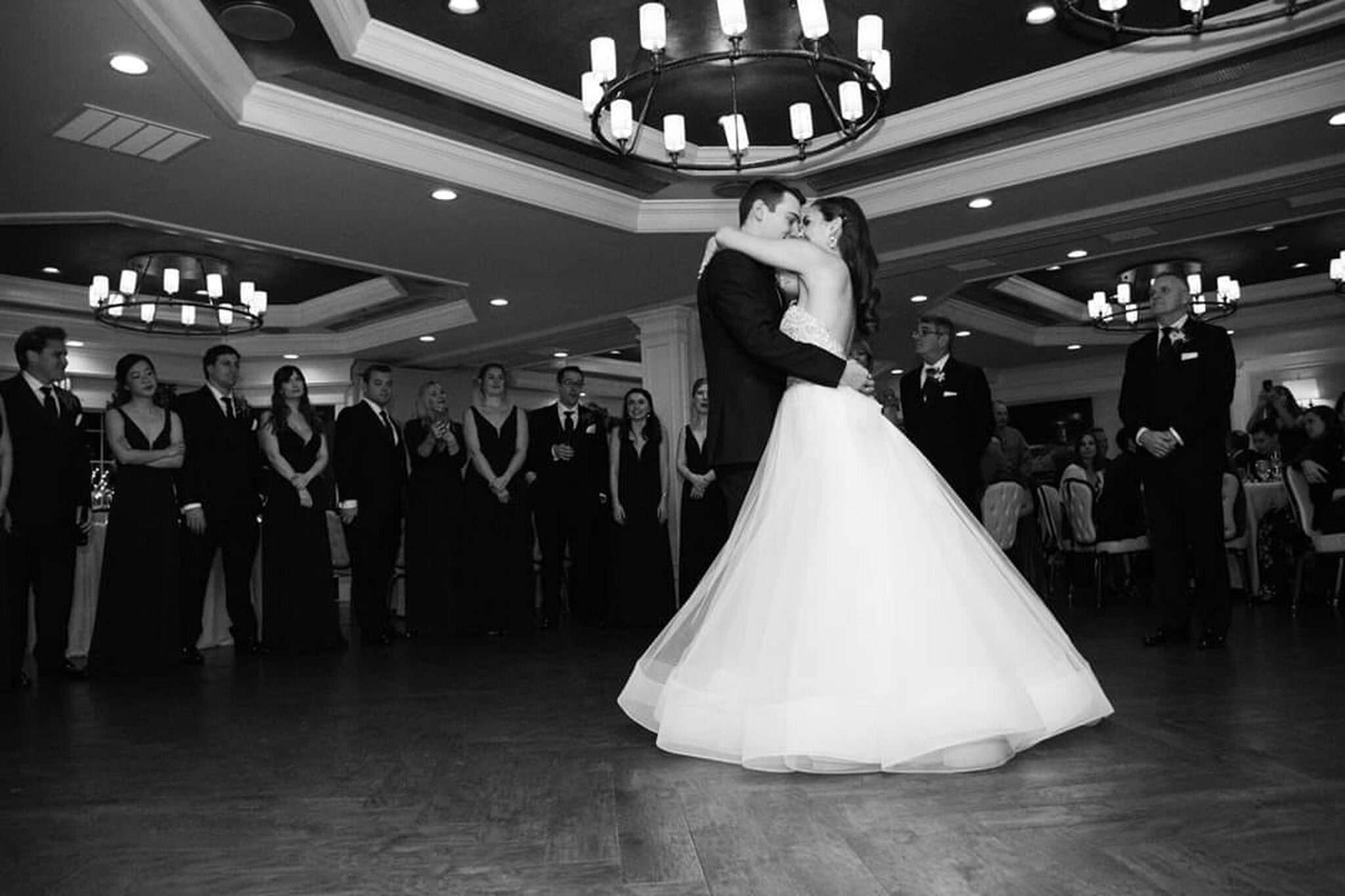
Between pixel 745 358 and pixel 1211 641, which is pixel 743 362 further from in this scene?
pixel 1211 641

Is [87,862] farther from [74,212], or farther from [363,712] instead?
[74,212]

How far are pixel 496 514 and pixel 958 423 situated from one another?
2.97 metres

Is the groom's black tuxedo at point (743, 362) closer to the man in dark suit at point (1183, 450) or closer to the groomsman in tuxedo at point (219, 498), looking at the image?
the man in dark suit at point (1183, 450)

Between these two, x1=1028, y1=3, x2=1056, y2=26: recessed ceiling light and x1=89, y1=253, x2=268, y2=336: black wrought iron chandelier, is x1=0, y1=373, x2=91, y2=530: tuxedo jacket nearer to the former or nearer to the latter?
x1=89, y1=253, x2=268, y2=336: black wrought iron chandelier

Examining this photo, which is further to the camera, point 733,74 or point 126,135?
point 126,135

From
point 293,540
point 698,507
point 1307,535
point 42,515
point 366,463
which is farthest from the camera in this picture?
point 698,507

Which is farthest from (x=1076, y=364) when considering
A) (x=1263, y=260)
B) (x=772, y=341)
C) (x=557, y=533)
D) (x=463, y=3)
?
(x=772, y=341)

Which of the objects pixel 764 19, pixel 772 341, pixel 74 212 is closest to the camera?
pixel 772 341

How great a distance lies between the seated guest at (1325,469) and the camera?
5.84 m

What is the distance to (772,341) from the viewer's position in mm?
2695

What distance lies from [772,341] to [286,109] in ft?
11.6

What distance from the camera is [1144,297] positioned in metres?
11.3

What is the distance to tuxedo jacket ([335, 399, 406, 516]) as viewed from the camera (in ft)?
19.8

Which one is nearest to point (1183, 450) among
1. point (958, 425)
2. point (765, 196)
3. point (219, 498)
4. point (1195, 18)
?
point (958, 425)
